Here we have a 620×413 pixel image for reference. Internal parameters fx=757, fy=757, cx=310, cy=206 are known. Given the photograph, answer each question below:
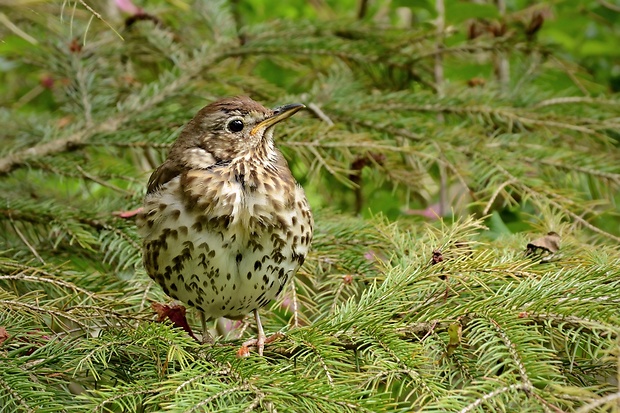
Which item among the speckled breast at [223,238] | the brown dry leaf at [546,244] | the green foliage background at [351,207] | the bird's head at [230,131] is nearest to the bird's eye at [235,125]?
the bird's head at [230,131]

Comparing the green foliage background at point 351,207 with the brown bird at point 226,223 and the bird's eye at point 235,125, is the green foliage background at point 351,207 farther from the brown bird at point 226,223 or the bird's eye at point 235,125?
the bird's eye at point 235,125

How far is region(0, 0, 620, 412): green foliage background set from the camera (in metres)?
1.43

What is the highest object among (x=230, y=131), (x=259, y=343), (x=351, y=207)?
(x=230, y=131)

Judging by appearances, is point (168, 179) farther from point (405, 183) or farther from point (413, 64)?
point (413, 64)

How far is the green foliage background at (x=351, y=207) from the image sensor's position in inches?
56.4

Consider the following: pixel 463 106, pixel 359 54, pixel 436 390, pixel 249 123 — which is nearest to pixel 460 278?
pixel 436 390

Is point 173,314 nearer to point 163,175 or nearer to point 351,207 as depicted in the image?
point 163,175

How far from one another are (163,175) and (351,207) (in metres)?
1.53

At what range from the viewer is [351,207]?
11.9ft

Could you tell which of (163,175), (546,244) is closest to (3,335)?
(163,175)

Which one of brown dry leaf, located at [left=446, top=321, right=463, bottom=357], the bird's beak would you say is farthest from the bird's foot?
the bird's beak

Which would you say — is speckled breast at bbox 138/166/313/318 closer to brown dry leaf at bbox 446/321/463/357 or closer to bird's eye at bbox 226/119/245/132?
bird's eye at bbox 226/119/245/132

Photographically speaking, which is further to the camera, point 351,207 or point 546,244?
point 351,207

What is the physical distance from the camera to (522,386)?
4.18 feet
